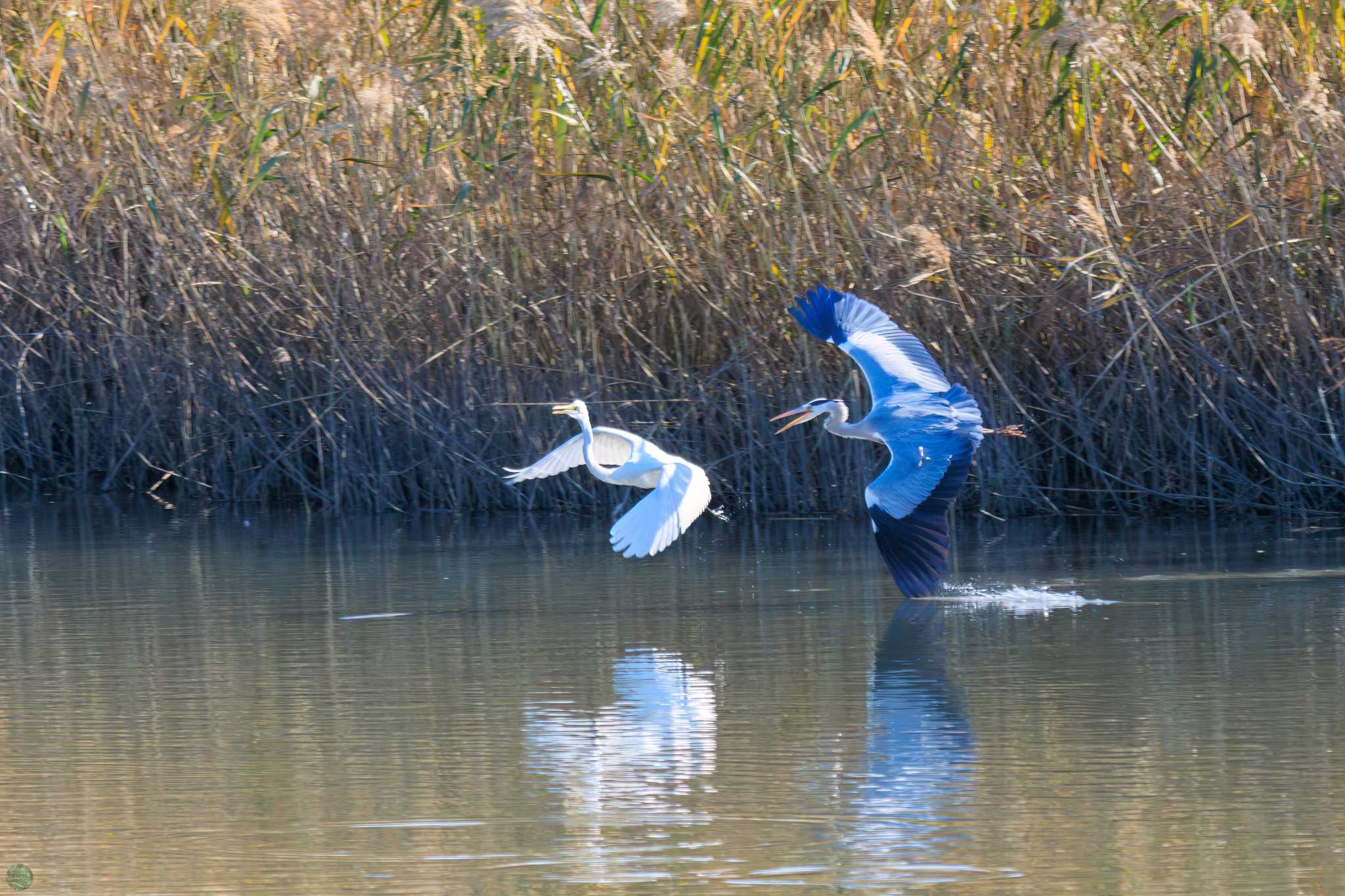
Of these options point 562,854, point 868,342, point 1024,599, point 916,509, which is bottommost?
point 562,854

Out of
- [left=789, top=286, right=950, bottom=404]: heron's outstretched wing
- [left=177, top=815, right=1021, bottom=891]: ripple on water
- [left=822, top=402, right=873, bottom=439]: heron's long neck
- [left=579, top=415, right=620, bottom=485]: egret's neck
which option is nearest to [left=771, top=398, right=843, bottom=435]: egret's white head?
[left=822, top=402, right=873, bottom=439]: heron's long neck

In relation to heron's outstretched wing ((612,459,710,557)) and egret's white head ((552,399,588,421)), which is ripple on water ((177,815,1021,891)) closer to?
heron's outstretched wing ((612,459,710,557))

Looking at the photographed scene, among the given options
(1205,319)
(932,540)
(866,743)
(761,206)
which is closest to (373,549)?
(761,206)

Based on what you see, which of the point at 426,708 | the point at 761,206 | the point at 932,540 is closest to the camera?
the point at 426,708

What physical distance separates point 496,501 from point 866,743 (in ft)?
16.2

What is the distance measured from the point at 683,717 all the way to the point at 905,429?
Result: 7.05 ft

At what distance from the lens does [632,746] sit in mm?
4758

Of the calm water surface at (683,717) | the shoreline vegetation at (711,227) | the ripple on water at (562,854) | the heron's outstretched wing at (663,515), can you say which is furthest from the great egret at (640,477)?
the ripple on water at (562,854)

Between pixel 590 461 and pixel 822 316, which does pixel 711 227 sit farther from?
pixel 590 461

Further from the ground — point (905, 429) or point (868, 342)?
→ point (868, 342)

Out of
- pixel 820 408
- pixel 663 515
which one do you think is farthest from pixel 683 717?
pixel 820 408

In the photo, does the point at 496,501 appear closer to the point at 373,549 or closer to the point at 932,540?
the point at 373,549

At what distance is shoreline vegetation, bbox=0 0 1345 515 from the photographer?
8414 millimetres

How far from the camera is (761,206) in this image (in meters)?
8.80
